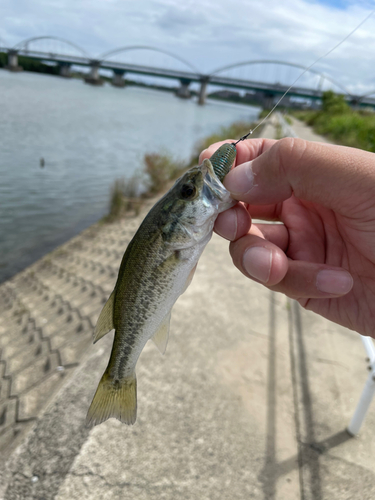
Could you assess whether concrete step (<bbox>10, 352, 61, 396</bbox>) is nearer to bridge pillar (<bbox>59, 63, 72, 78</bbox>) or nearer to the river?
the river

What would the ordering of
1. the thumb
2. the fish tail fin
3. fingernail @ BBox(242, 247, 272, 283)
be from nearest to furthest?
the thumb
the fish tail fin
fingernail @ BBox(242, 247, 272, 283)

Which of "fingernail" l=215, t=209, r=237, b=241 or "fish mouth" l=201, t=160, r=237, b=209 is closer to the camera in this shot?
"fish mouth" l=201, t=160, r=237, b=209

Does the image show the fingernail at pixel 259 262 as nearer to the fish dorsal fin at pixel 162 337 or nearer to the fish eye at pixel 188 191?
the fish eye at pixel 188 191

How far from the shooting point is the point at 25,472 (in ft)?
8.70

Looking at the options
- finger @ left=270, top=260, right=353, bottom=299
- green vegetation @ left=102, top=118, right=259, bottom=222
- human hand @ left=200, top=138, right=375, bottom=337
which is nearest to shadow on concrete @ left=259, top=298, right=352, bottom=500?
human hand @ left=200, top=138, right=375, bottom=337

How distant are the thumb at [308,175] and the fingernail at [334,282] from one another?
0.40 meters

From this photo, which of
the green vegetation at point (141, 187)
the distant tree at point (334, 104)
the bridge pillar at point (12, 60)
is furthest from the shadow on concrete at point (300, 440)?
the bridge pillar at point (12, 60)

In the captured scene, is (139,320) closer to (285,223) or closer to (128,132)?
(285,223)

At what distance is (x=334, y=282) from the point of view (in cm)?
209

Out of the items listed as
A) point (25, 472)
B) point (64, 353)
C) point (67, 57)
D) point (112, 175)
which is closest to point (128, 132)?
point (112, 175)

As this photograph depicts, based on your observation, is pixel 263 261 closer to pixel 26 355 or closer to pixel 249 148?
pixel 249 148

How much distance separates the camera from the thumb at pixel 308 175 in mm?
1794

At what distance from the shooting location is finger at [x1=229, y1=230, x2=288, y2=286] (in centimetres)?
203

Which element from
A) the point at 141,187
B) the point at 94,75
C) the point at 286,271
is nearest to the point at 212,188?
the point at 286,271
